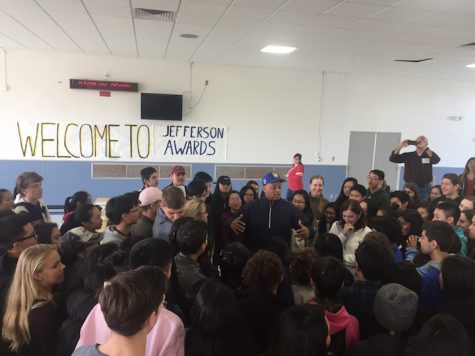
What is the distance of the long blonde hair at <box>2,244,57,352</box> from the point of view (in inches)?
58.4

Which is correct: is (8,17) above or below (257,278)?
above

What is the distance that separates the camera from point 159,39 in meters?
5.26

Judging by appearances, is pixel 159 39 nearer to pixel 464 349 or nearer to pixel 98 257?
pixel 98 257

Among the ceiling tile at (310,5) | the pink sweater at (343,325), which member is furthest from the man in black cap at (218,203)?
the ceiling tile at (310,5)

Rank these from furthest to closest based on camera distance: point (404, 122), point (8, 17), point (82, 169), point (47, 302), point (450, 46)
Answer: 1. point (404, 122)
2. point (82, 169)
3. point (450, 46)
4. point (8, 17)
5. point (47, 302)

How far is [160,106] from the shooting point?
6.87m

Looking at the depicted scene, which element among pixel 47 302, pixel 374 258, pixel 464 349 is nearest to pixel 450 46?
pixel 374 258

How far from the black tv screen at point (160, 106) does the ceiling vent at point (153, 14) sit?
2.67 meters

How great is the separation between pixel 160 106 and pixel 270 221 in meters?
4.61

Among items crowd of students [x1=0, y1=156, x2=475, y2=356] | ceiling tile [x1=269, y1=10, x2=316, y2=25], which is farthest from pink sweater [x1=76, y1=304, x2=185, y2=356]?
ceiling tile [x1=269, y1=10, x2=316, y2=25]

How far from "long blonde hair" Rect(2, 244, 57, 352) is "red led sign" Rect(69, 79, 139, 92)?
5454 mm

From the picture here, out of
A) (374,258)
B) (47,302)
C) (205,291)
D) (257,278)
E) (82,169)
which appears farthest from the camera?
(82,169)

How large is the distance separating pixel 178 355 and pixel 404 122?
27.5 feet

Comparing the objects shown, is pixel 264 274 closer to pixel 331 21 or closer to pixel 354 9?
pixel 354 9
